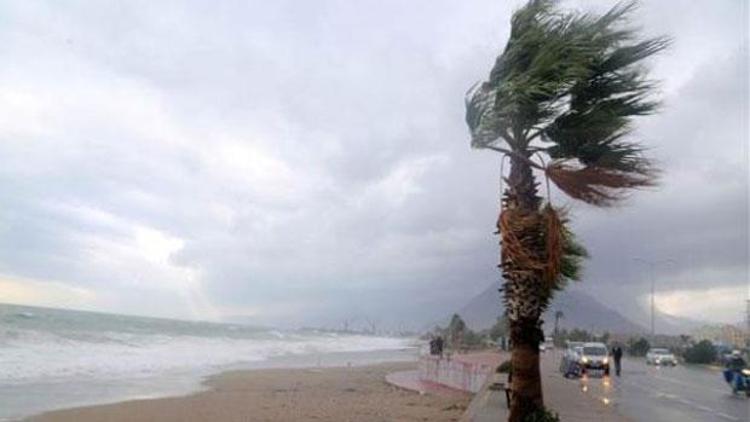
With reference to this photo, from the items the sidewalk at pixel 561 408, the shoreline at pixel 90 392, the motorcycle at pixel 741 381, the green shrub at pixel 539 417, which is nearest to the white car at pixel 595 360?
the motorcycle at pixel 741 381

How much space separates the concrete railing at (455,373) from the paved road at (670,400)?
3.25 meters

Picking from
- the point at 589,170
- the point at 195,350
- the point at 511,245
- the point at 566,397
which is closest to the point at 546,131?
the point at 589,170

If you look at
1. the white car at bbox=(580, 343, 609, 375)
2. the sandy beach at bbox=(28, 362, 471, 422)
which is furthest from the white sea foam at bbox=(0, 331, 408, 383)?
the white car at bbox=(580, 343, 609, 375)

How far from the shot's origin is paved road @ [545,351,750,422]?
18.4 metres

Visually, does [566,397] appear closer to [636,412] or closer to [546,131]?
[636,412]

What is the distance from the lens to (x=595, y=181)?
997 cm

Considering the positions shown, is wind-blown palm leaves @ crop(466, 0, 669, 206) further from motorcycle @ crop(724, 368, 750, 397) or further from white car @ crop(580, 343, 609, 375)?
white car @ crop(580, 343, 609, 375)

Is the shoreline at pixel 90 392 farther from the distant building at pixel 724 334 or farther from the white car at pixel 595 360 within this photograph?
the distant building at pixel 724 334

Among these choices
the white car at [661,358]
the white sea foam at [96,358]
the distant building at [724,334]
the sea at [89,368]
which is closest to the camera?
the sea at [89,368]

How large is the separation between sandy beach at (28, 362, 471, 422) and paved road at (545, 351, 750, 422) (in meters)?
4.17

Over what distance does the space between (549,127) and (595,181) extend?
102 centimetres

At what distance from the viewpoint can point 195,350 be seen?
182 ft

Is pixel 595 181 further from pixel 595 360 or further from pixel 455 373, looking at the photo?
pixel 595 360

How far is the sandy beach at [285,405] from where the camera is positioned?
62.0 ft
